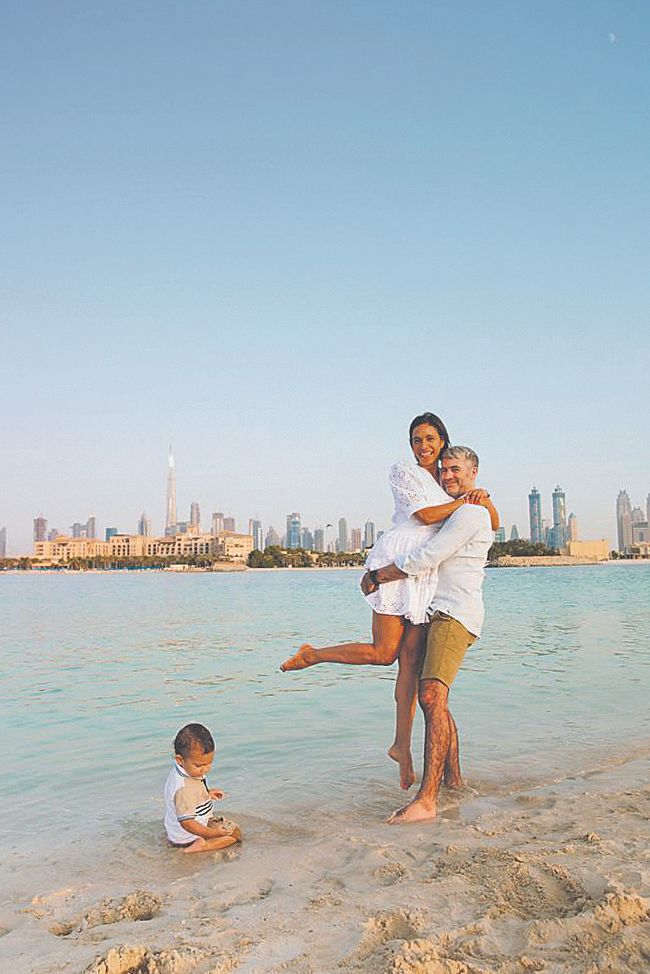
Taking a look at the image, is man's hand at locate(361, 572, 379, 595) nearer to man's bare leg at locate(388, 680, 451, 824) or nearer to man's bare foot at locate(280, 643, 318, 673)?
man's bare foot at locate(280, 643, 318, 673)

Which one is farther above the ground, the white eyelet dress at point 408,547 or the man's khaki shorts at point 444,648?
the white eyelet dress at point 408,547

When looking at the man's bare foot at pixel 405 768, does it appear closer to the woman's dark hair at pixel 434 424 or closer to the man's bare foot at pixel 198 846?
the man's bare foot at pixel 198 846

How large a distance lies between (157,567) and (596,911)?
17266 cm

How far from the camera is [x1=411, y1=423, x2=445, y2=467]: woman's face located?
508 cm

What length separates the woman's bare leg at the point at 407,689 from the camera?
195 inches

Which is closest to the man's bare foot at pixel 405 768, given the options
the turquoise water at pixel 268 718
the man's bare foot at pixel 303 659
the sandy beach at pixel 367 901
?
the turquoise water at pixel 268 718

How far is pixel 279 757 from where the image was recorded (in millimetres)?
6594

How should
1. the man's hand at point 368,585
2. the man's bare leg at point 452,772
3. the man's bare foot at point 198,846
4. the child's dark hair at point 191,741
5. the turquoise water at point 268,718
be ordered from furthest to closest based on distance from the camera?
the turquoise water at point 268,718 < the man's bare leg at point 452,772 < the man's hand at point 368,585 < the child's dark hair at point 191,741 < the man's bare foot at point 198,846

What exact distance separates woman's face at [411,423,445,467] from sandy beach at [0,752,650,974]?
206 centimetres

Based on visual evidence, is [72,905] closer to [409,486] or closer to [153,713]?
[409,486]

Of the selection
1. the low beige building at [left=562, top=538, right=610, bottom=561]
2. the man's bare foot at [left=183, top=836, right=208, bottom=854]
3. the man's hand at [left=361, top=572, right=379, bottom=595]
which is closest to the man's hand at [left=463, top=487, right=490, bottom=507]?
the man's hand at [left=361, top=572, right=379, bottom=595]

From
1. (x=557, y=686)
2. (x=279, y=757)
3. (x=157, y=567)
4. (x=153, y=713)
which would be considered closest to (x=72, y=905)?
(x=279, y=757)

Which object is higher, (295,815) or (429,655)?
(429,655)

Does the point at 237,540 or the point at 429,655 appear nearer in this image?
the point at 429,655
